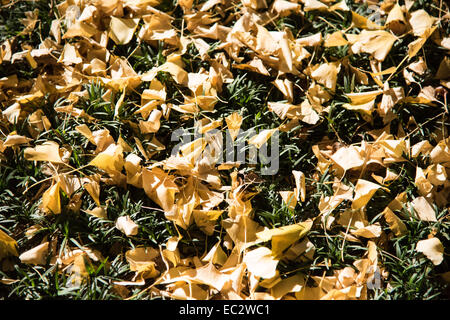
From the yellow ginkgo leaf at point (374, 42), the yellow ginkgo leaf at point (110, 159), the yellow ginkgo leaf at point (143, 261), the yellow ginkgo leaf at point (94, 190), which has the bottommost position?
the yellow ginkgo leaf at point (143, 261)

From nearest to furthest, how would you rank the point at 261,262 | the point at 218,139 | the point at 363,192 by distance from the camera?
the point at 261,262, the point at 363,192, the point at 218,139

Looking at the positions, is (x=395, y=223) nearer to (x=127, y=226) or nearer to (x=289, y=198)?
(x=289, y=198)

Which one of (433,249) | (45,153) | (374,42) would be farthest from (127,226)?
(374,42)

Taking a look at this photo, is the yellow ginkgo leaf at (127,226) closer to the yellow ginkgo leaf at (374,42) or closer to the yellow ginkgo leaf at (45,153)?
the yellow ginkgo leaf at (45,153)

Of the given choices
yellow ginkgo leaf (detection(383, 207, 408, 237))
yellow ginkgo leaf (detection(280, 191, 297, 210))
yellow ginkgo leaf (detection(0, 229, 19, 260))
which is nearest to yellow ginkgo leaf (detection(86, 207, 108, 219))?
yellow ginkgo leaf (detection(0, 229, 19, 260))

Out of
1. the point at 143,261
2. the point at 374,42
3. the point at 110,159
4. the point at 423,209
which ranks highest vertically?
the point at 374,42

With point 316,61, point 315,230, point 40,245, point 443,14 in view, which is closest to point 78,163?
point 40,245

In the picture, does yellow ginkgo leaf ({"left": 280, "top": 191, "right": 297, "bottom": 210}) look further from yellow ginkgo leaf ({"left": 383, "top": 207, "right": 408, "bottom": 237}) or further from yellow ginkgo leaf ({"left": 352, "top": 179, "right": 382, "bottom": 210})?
yellow ginkgo leaf ({"left": 383, "top": 207, "right": 408, "bottom": 237})

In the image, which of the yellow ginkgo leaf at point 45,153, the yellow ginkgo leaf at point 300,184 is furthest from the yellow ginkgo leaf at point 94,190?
the yellow ginkgo leaf at point 300,184
